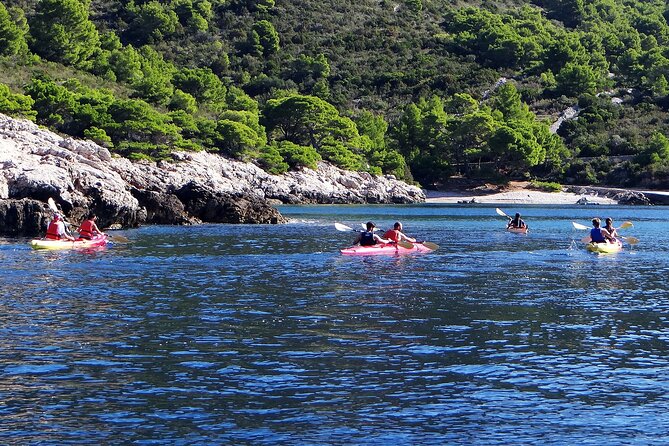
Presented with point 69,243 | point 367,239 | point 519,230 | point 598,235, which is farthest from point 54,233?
point 519,230

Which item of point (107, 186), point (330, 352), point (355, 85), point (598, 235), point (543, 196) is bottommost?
point (330, 352)

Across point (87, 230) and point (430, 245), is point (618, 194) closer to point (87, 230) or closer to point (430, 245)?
point (430, 245)

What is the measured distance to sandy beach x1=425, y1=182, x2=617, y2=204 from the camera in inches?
4131

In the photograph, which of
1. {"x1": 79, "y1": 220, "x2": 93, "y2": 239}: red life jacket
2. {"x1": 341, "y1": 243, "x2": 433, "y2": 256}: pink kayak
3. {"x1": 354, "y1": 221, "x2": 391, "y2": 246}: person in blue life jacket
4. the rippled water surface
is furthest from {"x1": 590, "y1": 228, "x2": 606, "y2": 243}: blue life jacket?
{"x1": 79, "y1": 220, "x2": 93, "y2": 239}: red life jacket

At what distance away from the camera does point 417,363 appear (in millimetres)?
17703

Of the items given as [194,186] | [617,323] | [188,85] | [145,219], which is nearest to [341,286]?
[617,323]

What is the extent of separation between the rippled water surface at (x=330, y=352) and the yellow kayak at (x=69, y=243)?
2907 millimetres

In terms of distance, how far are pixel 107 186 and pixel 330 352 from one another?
126 ft

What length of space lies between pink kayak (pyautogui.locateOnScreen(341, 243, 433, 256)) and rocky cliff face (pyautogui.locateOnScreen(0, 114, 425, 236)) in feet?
59.3

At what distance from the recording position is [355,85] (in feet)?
512

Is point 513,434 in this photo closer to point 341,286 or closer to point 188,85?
point 341,286

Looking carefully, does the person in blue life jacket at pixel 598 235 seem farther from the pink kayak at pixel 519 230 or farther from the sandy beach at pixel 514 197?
the sandy beach at pixel 514 197

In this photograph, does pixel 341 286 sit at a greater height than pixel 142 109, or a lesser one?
lesser

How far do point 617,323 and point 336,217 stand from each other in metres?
48.0
